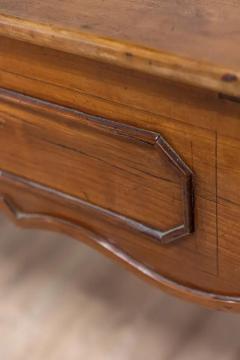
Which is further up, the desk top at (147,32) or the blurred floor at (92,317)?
the desk top at (147,32)

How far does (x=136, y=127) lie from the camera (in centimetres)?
73

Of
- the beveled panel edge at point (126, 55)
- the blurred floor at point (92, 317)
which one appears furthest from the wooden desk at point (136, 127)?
the blurred floor at point (92, 317)

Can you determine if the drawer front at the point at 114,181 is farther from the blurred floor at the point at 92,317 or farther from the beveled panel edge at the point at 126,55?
the blurred floor at the point at 92,317

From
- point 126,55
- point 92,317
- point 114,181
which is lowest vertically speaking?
point 92,317

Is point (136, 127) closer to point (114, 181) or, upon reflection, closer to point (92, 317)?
point (114, 181)

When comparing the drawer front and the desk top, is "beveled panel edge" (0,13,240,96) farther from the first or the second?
the drawer front

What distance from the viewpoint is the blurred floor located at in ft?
3.80

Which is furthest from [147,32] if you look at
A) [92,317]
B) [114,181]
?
[92,317]

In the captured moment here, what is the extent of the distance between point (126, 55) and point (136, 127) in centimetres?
11

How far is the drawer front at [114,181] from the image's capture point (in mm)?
745

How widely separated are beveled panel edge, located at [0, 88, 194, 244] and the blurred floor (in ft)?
1.33

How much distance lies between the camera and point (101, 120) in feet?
2.48

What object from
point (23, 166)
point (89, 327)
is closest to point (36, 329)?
point (89, 327)

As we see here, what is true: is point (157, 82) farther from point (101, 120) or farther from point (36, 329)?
point (36, 329)
